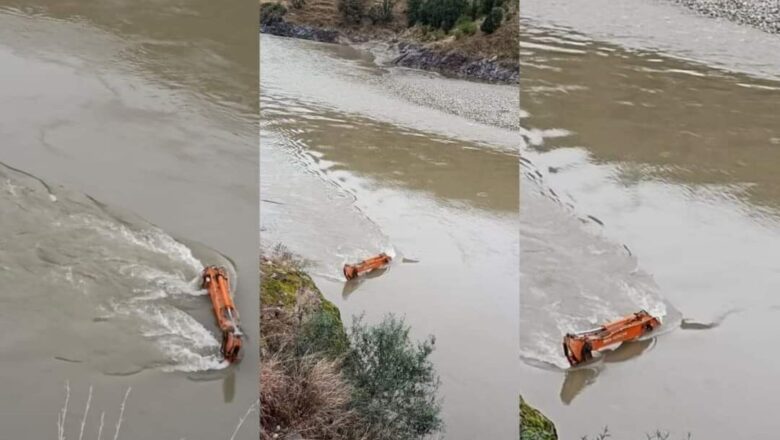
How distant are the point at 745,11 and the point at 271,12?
109 inches

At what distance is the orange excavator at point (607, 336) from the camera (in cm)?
414

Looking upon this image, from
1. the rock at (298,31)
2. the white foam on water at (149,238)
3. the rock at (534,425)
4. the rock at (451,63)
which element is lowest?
the rock at (534,425)

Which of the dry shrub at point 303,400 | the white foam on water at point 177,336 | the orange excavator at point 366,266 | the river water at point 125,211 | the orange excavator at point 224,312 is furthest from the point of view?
the orange excavator at point 366,266

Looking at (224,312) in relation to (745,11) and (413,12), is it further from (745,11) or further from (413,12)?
(745,11)

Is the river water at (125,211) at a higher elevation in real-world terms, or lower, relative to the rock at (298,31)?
lower

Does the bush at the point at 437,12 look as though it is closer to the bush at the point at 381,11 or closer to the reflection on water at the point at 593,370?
the bush at the point at 381,11

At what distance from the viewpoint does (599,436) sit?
4.12 m

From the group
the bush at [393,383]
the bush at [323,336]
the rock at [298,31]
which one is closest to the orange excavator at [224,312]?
the bush at [323,336]

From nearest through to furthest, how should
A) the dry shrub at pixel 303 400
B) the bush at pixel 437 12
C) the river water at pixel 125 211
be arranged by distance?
the river water at pixel 125 211
the dry shrub at pixel 303 400
the bush at pixel 437 12

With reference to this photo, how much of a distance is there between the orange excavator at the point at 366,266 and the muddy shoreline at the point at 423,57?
122 cm

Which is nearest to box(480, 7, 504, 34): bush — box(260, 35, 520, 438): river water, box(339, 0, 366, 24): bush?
box(260, 35, 520, 438): river water

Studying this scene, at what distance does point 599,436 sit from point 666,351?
568mm

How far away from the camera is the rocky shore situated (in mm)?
4574

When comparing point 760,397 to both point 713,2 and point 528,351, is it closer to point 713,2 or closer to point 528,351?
point 528,351
